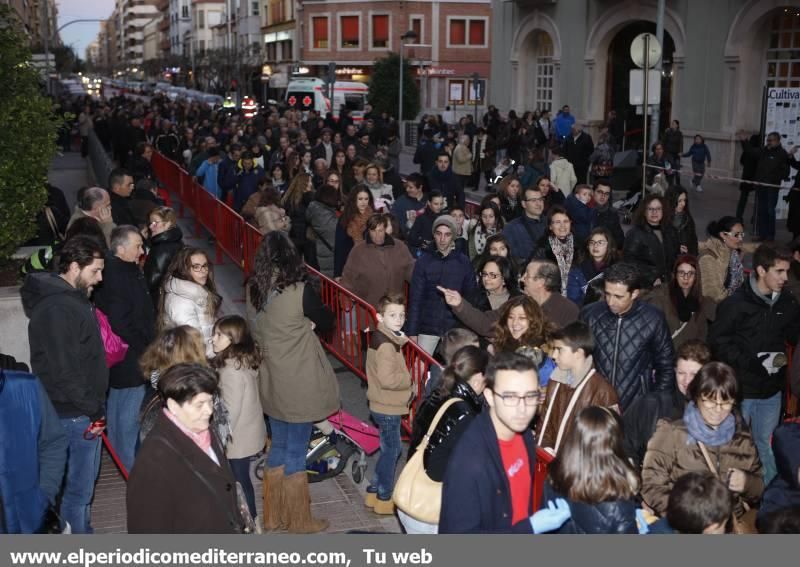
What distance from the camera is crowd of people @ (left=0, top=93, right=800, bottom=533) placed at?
12.5 feet

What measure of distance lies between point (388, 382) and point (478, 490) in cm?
249

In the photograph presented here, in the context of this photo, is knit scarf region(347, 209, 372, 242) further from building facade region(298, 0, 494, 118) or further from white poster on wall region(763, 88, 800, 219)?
building facade region(298, 0, 494, 118)

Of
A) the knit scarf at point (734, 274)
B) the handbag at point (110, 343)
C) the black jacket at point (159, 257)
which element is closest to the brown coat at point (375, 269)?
the black jacket at point (159, 257)

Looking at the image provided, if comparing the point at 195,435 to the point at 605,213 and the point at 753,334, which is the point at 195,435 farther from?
the point at 605,213

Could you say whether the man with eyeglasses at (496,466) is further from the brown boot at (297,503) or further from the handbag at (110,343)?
the handbag at (110,343)

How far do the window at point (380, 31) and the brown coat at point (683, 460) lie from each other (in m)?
61.8

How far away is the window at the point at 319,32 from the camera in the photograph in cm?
6725

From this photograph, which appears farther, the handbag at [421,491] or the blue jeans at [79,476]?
the blue jeans at [79,476]

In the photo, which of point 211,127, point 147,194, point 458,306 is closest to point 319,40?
point 211,127

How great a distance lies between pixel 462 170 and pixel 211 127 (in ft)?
23.2

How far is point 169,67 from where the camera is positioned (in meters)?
123

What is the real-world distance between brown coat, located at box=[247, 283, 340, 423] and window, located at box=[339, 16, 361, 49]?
61375mm

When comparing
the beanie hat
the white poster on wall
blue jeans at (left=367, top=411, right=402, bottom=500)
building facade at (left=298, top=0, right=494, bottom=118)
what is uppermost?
building facade at (left=298, top=0, right=494, bottom=118)

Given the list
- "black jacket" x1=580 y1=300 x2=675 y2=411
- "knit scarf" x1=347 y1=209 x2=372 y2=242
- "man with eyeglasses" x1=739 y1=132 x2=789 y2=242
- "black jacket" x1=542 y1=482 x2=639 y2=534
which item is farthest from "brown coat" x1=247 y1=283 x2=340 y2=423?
"man with eyeglasses" x1=739 y1=132 x2=789 y2=242
